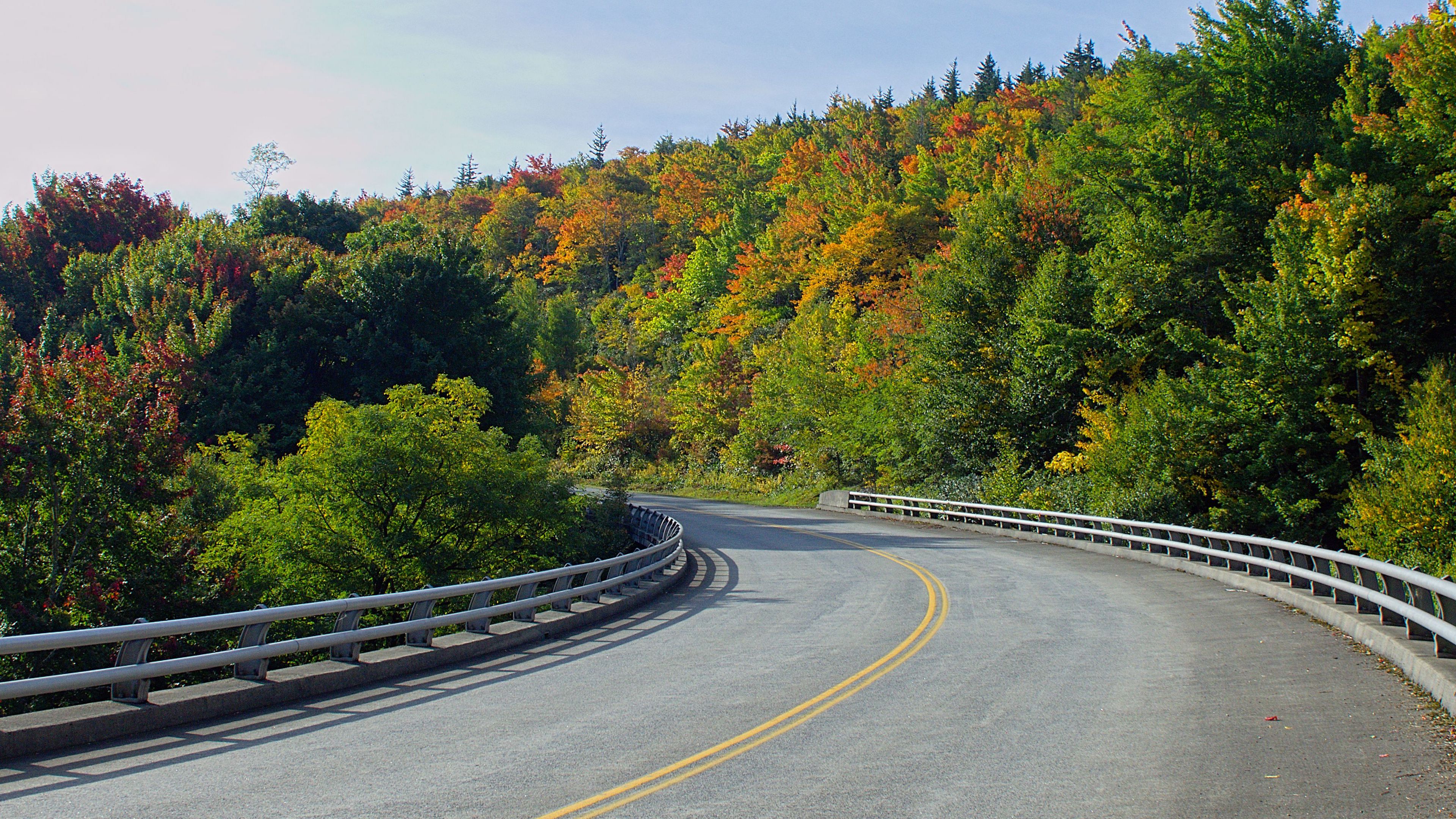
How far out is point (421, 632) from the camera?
11820 mm

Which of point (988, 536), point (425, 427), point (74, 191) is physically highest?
point (74, 191)

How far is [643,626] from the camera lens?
575 inches

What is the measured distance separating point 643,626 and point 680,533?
830 cm

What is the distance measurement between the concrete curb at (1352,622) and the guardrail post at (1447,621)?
91 millimetres

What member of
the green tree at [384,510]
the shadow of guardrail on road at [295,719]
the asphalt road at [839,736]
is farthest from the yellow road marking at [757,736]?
the green tree at [384,510]

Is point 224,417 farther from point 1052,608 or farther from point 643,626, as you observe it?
point 1052,608

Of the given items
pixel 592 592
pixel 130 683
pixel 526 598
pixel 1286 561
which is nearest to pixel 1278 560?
pixel 1286 561

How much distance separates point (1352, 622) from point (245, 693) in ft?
39.7

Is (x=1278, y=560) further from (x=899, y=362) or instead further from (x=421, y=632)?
(x=899, y=362)

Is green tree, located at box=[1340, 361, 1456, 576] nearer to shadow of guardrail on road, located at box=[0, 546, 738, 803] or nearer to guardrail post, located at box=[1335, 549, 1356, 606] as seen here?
guardrail post, located at box=[1335, 549, 1356, 606]

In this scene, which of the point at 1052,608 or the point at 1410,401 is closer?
the point at 1052,608

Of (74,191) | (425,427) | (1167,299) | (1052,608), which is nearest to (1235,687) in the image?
(1052,608)

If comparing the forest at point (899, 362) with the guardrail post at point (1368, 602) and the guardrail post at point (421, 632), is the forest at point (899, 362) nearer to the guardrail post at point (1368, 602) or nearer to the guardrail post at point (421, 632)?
the guardrail post at point (421, 632)

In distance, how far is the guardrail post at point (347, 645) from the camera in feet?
34.6
